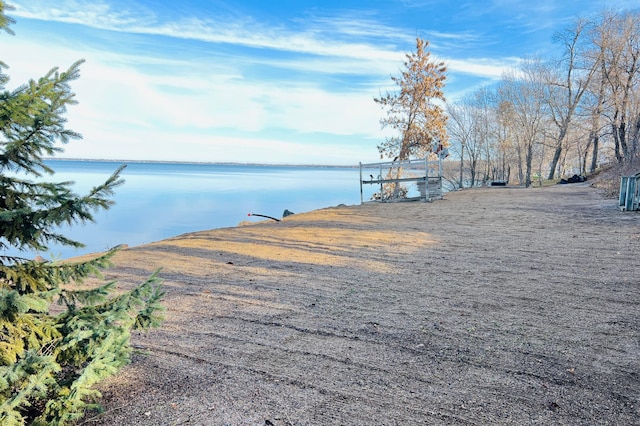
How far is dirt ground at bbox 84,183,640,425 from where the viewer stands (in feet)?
7.13

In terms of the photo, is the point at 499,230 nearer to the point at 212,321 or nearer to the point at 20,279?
the point at 212,321

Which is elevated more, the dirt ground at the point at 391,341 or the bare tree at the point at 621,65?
the bare tree at the point at 621,65

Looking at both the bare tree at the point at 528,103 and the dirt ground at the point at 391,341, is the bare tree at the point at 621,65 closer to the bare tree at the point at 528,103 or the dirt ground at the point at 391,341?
the bare tree at the point at 528,103

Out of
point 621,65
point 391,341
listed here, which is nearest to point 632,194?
point 391,341

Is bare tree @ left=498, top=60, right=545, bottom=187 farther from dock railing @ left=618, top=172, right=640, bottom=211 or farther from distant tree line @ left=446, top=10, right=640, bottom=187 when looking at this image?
dock railing @ left=618, top=172, right=640, bottom=211

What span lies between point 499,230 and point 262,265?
5.36 meters

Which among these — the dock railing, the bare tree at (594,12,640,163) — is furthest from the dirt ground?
the bare tree at (594,12,640,163)

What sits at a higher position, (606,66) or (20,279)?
(606,66)

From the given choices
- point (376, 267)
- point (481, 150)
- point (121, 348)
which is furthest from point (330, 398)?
point (481, 150)

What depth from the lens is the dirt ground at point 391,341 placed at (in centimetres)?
217

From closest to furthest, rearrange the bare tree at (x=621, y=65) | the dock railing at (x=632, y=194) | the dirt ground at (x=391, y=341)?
1. the dirt ground at (x=391, y=341)
2. the dock railing at (x=632, y=194)
3. the bare tree at (x=621, y=65)

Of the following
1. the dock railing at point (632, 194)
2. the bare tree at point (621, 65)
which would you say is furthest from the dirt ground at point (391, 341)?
the bare tree at point (621, 65)

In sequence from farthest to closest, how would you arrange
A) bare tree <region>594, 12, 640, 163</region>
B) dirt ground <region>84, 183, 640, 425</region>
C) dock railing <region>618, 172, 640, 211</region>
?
bare tree <region>594, 12, 640, 163</region> → dock railing <region>618, 172, 640, 211</region> → dirt ground <region>84, 183, 640, 425</region>

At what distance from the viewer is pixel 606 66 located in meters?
26.6
